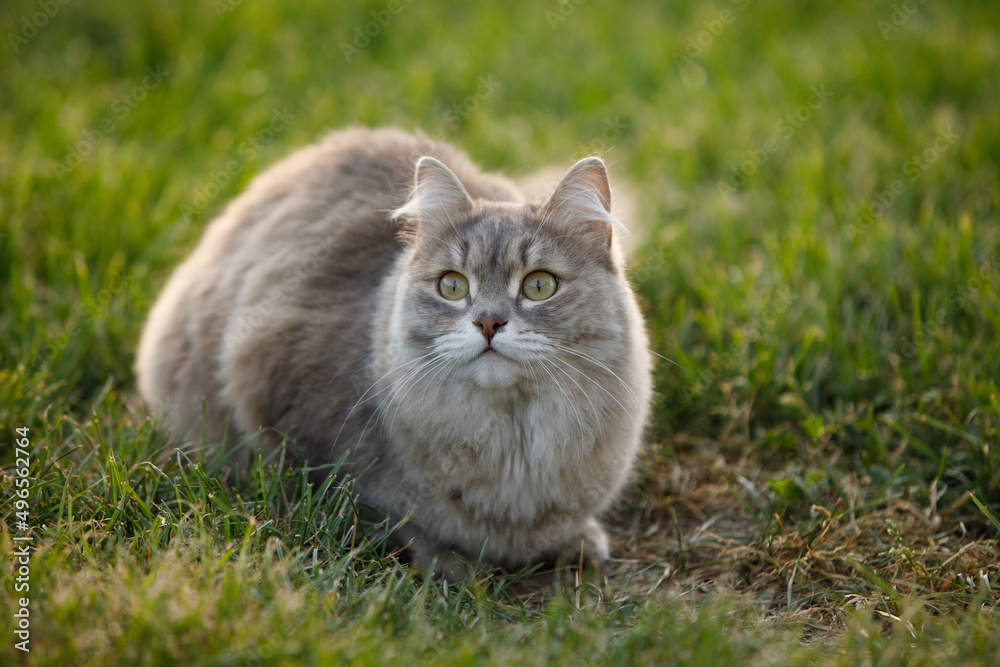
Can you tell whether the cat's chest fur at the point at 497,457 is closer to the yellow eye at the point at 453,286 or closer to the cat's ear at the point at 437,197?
the yellow eye at the point at 453,286

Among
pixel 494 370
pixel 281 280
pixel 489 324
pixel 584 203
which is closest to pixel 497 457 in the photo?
pixel 494 370

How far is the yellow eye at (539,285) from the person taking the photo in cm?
232

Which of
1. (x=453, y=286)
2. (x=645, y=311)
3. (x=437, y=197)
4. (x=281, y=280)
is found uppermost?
(x=437, y=197)

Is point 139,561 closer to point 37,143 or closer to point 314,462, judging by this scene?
point 314,462

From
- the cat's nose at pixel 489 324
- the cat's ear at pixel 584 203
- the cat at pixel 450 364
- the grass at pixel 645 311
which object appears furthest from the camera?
the cat's ear at pixel 584 203

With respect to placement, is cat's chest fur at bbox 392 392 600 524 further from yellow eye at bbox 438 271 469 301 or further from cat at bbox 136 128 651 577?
yellow eye at bbox 438 271 469 301

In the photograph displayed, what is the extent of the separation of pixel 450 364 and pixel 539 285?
0.36 metres

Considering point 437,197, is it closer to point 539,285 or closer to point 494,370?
point 539,285

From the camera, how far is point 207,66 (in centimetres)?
553

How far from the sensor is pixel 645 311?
373cm

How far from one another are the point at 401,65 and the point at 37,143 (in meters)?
2.51

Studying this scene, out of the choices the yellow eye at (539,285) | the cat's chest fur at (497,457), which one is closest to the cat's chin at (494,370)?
the cat's chest fur at (497,457)

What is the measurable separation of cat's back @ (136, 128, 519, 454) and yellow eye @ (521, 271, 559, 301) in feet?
2.01

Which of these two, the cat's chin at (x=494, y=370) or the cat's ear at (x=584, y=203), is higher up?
the cat's ear at (x=584, y=203)
